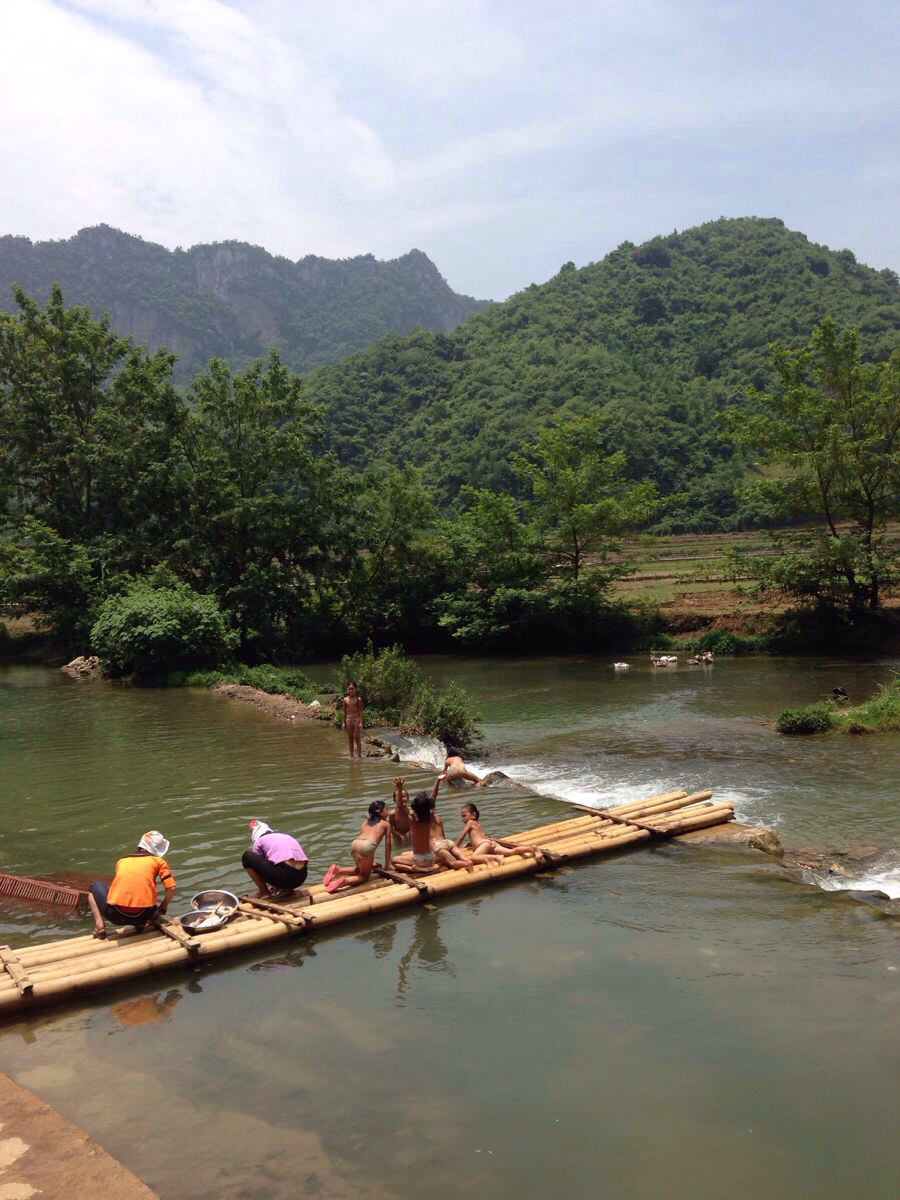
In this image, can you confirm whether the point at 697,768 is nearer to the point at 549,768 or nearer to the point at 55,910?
the point at 549,768

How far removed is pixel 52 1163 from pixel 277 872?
13.5 feet

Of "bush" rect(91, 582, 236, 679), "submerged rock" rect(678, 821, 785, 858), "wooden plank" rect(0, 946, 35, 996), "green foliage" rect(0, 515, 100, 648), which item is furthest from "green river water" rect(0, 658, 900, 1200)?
"green foliage" rect(0, 515, 100, 648)

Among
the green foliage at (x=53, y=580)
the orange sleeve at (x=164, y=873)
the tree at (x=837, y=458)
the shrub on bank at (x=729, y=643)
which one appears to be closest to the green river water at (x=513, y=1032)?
the orange sleeve at (x=164, y=873)

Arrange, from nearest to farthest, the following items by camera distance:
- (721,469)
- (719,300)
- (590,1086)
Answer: (590,1086) < (721,469) < (719,300)

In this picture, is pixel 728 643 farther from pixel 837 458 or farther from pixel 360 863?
pixel 360 863

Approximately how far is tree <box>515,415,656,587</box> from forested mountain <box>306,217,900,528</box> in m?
21.6

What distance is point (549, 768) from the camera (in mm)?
16469

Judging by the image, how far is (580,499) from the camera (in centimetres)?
3672

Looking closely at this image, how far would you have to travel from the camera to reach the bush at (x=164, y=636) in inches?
1118

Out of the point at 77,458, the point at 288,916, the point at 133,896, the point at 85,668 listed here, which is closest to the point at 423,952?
the point at 288,916

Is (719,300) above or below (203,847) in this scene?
above

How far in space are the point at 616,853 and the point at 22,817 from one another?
27.6ft

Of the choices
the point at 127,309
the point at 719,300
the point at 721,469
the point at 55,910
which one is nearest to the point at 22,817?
the point at 55,910

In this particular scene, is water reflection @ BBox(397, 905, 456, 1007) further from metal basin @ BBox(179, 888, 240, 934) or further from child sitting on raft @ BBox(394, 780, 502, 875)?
metal basin @ BBox(179, 888, 240, 934)
